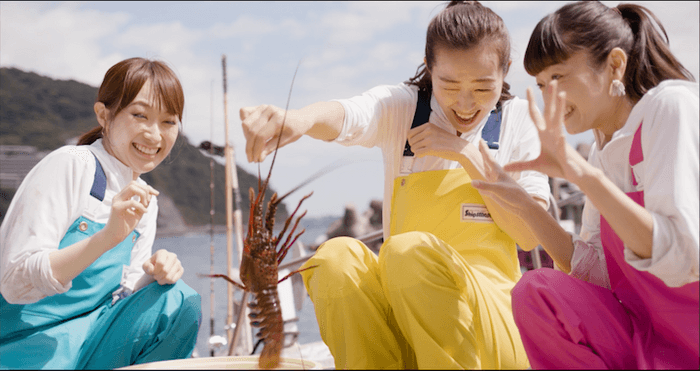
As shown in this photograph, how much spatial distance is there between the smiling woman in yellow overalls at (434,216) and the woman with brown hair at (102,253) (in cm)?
66

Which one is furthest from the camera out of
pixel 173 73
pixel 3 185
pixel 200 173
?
pixel 200 173

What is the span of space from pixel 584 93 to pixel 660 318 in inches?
23.5

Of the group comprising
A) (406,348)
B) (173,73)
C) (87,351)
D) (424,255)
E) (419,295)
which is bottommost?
(87,351)

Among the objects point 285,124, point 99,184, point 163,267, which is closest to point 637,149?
point 285,124

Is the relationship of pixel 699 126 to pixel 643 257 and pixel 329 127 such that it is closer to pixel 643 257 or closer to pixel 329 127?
pixel 643 257

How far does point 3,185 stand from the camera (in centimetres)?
3091

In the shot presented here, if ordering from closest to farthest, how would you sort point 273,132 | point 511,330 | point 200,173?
1. point 273,132
2. point 511,330
3. point 200,173

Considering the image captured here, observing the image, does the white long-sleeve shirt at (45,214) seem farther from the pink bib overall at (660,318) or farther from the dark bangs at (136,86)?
the pink bib overall at (660,318)

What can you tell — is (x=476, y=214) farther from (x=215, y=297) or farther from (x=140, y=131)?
(x=215, y=297)

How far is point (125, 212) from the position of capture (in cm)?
155

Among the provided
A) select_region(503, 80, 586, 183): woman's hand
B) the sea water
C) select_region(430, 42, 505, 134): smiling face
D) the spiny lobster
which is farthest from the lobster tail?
select_region(430, 42, 505, 134): smiling face

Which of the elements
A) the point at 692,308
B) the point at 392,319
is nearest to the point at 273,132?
the point at 392,319

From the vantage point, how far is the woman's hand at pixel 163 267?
1.84 metres

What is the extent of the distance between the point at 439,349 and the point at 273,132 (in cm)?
72
